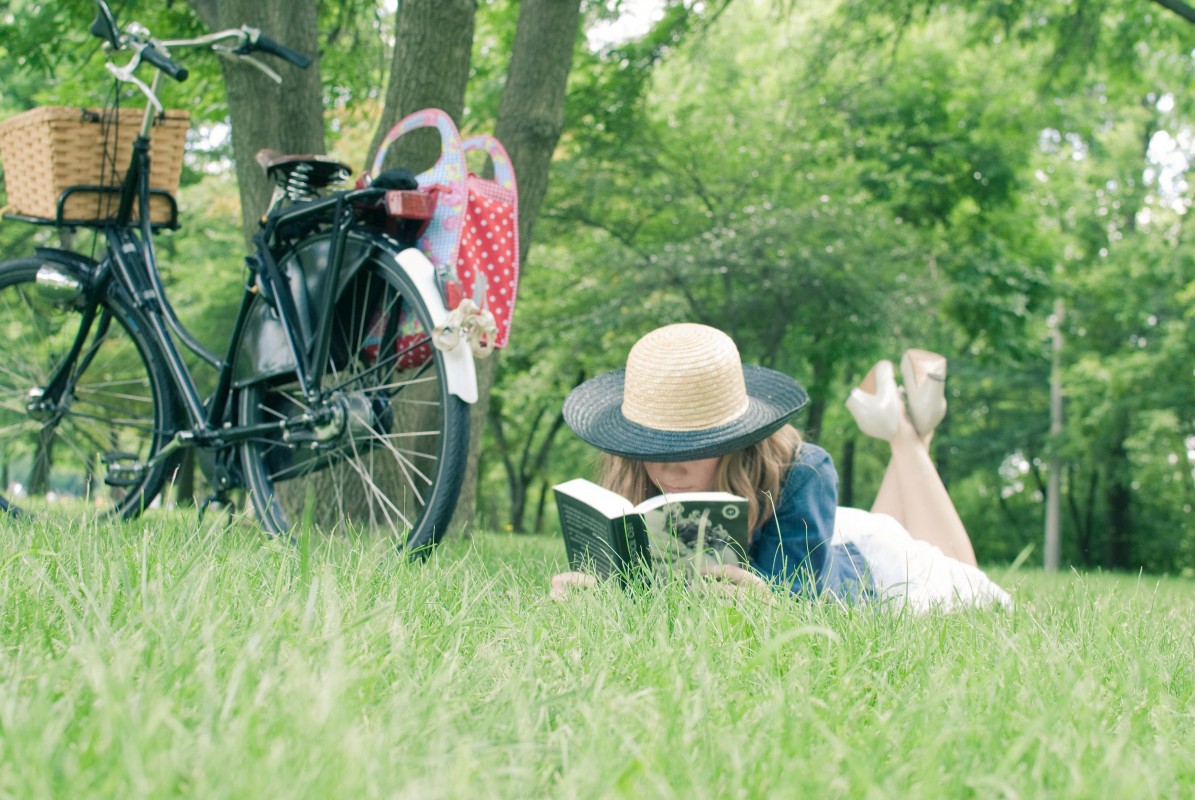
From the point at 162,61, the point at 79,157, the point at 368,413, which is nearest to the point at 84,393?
the point at 79,157

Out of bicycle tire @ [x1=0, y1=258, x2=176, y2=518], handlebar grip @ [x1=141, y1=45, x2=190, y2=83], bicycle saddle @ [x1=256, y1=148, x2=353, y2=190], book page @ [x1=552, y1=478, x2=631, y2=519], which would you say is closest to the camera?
book page @ [x1=552, y1=478, x2=631, y2=519]

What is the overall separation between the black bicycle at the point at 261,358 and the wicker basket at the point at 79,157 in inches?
1.7

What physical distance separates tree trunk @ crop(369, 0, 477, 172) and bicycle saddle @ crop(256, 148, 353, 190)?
1134 mm

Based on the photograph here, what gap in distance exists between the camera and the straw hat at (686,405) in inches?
114

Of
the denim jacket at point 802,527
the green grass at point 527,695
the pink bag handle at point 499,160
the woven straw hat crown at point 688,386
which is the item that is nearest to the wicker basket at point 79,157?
the pink bag handle at point 499,160

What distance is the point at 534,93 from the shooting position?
522cm

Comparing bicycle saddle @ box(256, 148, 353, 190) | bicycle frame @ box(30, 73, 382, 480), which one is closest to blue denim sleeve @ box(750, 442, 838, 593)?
bicycle frame @ box(30, 73, 382, 480)

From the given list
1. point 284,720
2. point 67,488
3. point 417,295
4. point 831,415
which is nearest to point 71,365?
point 67,488

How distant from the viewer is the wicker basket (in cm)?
402

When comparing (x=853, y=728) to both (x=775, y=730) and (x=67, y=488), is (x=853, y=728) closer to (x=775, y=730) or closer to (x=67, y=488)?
(x=775, y=730)

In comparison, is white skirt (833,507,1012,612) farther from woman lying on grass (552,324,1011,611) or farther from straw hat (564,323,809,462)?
straw hat (564,323,809,462)

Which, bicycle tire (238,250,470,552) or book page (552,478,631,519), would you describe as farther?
bicycle tire (238,250,470,552)

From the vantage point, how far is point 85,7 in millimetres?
6797

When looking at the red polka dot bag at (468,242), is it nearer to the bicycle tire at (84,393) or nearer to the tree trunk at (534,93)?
the bicycle tire at (84,393)
